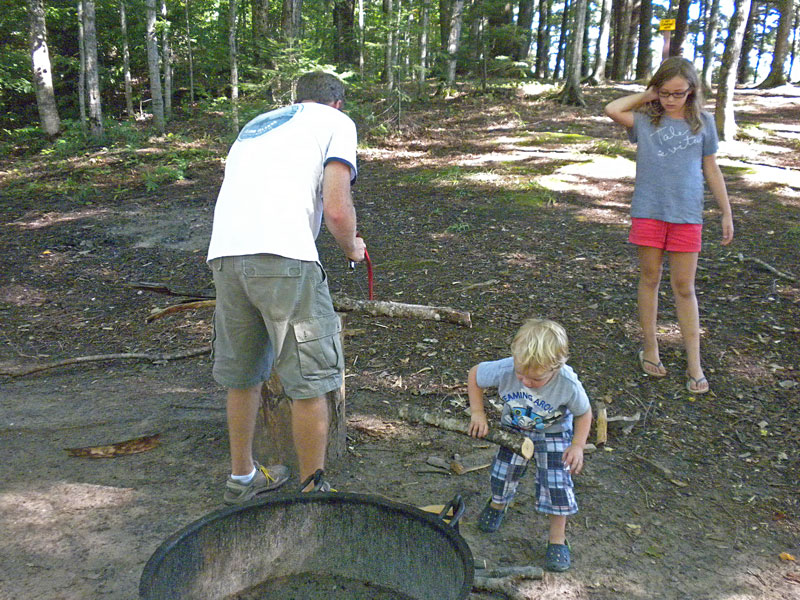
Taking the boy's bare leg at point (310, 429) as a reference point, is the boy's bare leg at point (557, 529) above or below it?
below

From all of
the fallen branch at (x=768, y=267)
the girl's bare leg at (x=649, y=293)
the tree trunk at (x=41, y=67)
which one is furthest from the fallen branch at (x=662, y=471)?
the tree trunk at (x=41, y=67)

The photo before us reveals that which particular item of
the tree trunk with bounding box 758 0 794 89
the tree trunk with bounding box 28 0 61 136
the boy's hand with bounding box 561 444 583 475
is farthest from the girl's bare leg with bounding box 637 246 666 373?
the tree trunk with bounding box 758 0 794 89

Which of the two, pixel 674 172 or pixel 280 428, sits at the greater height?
pixel 674 172

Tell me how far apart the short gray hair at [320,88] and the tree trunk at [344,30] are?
18445 mm

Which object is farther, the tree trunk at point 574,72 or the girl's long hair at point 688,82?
the tree trunk at point 574,72

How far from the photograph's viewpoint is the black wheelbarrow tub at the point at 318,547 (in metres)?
2.33

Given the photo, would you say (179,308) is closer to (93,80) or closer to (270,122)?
(270,122)

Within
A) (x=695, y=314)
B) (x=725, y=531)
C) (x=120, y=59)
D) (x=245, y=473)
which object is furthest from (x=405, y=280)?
(x=120, y=59)

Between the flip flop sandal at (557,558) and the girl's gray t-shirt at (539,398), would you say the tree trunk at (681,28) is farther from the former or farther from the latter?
the flip flop sandal at (557,558)

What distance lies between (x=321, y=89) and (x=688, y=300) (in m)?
2.61

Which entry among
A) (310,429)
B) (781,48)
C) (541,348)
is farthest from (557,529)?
(781,48)

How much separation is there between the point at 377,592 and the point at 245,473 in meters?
0.90

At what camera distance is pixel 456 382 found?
4.38 meters

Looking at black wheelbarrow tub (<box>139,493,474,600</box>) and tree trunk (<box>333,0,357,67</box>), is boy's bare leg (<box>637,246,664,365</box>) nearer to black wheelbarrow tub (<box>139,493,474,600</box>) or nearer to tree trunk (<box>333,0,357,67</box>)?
black wheelbarrow tub (<box>139,493,474,600</box>)
